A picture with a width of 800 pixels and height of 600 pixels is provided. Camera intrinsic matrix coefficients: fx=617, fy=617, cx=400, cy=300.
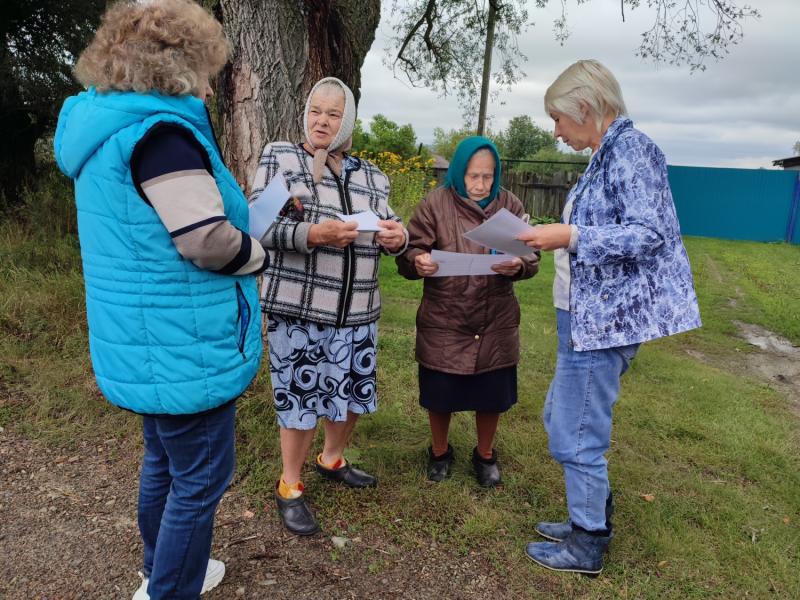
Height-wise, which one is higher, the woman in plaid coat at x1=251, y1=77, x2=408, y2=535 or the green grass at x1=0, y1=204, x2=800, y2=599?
the woman in plaid coat at x1=251, y1=77, x2=408, y2=535

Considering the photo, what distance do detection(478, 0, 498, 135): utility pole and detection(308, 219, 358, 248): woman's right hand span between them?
7247mm

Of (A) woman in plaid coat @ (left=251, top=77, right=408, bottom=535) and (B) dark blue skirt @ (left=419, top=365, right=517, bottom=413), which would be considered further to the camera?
(B) dark blue skirt @ (left=419, top=365, right=517, bottom=413)

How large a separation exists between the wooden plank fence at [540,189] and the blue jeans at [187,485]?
50.1 ft

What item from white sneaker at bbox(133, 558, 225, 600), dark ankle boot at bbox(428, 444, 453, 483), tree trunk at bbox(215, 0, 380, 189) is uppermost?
tree trunk at bbox(215, 0, 380, 189)

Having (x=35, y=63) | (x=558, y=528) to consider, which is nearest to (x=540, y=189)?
(x=35, y=63)

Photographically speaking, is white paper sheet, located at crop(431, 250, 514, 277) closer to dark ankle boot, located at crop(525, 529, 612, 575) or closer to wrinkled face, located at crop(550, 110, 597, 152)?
wrinkled face, located at crop(550, 110, 597, 152)

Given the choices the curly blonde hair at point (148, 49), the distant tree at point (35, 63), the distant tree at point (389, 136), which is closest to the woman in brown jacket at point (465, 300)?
the curly blonde hair at point (148, 49)

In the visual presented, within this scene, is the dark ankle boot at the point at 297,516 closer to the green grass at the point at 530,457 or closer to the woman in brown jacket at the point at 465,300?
the green grass at the point at 530,457

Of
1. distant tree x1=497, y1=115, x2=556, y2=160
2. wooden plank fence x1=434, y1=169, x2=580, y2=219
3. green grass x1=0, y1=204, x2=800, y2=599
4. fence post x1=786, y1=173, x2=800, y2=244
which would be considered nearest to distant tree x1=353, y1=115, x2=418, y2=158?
distant tree x1=497, y1=115, x2=556, y2=160

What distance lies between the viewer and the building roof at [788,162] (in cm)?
2619

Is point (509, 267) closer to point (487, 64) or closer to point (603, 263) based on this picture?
point (603, 263)

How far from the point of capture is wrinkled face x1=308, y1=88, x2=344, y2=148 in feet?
8.29

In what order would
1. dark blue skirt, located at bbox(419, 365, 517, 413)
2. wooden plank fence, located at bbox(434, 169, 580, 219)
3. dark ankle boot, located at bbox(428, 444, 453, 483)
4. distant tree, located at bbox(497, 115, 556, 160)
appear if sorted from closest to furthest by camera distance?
dark blue skirt, located at bbox(419, 365, 517, 413) < dark ankle boot, located at bbox(428, 444, 453, 483) < wooden plank fence, located at bbox(434, 169, 580, 219) < distant tree, located at bbox(497, 115, 556, 160)

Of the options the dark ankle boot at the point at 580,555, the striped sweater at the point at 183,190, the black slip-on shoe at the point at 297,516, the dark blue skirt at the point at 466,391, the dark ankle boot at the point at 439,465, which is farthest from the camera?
the dark ankle boot at the point at 439,465
